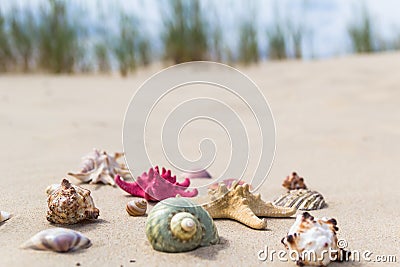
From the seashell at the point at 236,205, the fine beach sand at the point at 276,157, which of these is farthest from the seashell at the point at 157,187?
the seashell at the point at 236,205

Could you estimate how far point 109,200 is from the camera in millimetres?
2436

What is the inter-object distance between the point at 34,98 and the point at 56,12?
8.79 ft

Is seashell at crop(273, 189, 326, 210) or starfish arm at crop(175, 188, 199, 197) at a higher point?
starfish arm at crop(175, 188, 199, 197)

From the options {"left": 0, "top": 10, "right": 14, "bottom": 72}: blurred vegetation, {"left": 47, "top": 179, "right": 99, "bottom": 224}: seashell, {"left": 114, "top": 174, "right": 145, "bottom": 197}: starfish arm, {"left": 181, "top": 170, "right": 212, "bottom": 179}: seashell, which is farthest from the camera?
{"left": 0, "top": 10, "right": 14, "bottom": 72}: blurred vegetation

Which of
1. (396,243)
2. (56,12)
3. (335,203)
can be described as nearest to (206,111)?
(335,203)

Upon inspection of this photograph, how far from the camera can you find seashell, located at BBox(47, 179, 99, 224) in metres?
1.93

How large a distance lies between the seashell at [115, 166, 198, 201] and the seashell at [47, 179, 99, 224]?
16.2 inches

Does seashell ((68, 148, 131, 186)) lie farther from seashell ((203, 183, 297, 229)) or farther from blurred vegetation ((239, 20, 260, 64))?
blurred vegetation ((239, 20, 260, 64))

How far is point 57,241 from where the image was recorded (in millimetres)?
1660

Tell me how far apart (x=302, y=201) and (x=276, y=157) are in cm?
161

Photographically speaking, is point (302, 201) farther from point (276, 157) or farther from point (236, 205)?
point (276, 157)

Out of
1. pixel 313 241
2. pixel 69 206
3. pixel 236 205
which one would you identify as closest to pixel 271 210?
pixel 236 205

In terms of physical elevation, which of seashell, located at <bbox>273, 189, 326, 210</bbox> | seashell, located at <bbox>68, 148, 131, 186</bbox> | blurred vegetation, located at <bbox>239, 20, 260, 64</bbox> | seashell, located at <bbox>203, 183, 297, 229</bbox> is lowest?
seashell, located at <bbox>273, 189, 326, 210</bbox>

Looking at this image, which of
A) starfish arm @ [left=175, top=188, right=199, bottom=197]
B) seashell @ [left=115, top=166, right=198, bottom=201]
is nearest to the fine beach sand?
seashell @ [left=115, top=166, right=198, bottom=201]
